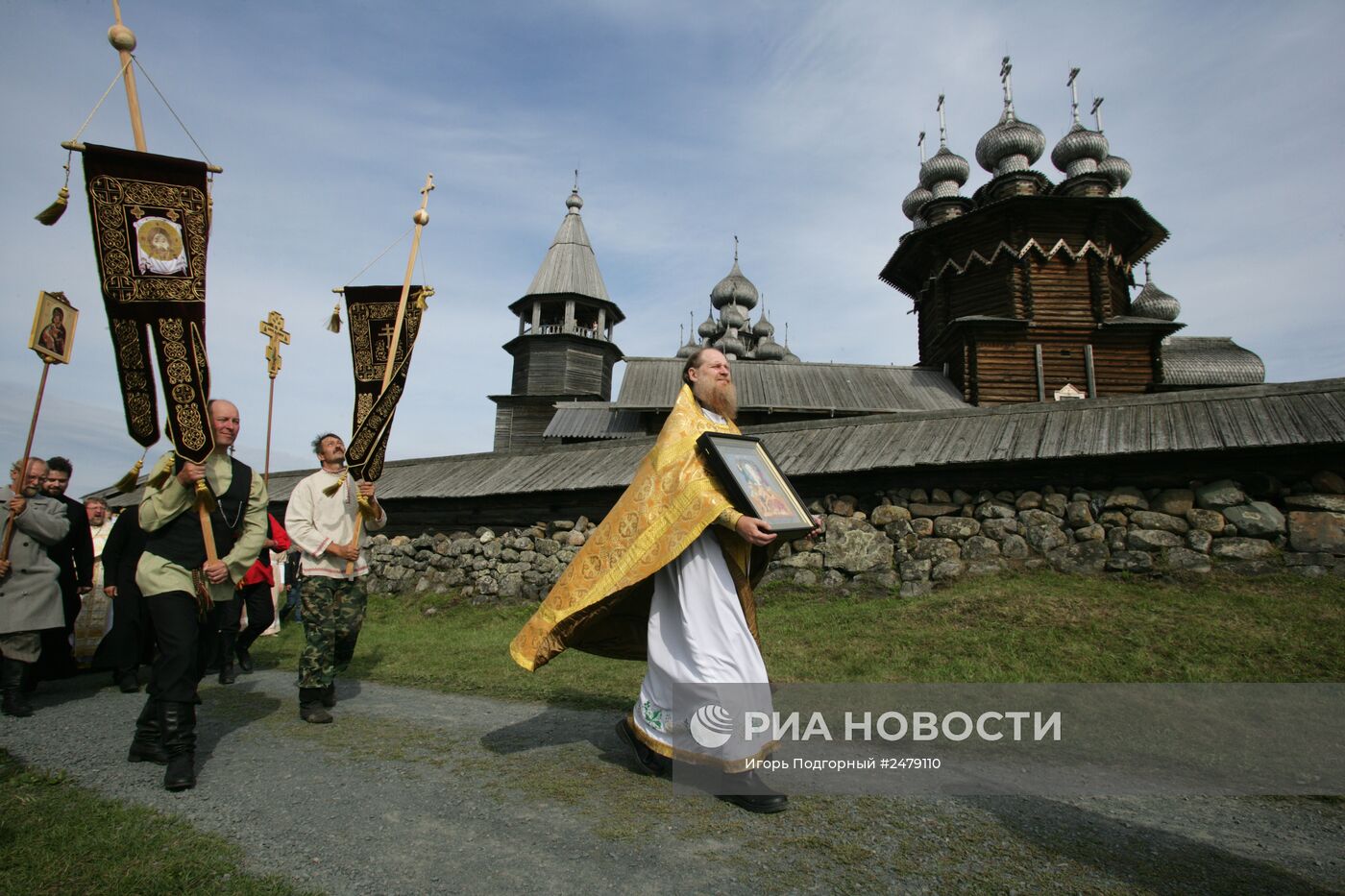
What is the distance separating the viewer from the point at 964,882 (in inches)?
99.0

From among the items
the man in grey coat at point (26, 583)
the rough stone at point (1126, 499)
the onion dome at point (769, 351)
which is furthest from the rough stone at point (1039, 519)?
the onion dome at point (769, 351)

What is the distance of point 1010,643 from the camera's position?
6730 mm

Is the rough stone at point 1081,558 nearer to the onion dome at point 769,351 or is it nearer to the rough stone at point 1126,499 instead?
the rough stone at point 1126,499

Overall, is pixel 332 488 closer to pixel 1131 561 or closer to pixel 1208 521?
pixel 1131 561

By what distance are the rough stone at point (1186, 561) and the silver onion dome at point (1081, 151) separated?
66.3 ft

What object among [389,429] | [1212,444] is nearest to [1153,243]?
[1212,444]

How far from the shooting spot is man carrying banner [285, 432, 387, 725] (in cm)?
509

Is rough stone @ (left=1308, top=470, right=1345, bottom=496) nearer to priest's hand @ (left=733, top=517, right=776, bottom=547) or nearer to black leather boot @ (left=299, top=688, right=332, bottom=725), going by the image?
priest's hand @ (left=733, top=517, right=776, bottom=547)

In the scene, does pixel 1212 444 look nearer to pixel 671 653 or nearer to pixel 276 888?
pixel 671 653

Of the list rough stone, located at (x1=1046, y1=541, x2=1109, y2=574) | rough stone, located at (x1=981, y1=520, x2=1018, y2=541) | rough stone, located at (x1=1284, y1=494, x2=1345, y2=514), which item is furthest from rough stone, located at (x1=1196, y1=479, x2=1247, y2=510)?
rough stone, located at (x1=981, y1=520, x2=1018, y2=541)

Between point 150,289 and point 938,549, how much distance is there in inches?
332

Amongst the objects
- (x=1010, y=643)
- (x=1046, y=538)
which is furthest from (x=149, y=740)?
(x=1046, y=538)

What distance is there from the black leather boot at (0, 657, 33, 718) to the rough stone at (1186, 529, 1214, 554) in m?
10.8

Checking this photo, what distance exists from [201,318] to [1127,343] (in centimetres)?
2387
